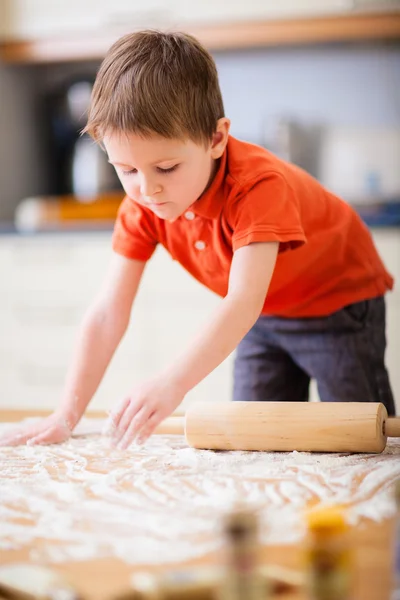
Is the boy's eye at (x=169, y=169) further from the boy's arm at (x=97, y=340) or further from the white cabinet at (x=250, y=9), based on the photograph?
the white cabinet at (x=250, y=9)

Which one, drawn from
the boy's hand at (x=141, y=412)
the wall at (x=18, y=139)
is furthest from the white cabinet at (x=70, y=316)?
the boy's hand at (x=141, y=412)

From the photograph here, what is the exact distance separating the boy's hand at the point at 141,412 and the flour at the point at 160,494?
43mm

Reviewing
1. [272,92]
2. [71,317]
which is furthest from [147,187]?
[272,92]

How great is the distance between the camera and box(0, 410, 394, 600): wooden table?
0.51 meters

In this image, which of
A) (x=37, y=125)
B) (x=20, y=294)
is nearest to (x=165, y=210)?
(x=20, y=294)

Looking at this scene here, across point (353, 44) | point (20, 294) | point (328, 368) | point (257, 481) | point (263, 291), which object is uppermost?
point (353, 44)

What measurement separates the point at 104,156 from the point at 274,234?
1932mm

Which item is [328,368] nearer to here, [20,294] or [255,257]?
[255,257]

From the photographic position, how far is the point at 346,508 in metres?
0.68

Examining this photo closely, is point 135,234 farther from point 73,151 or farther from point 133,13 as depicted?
point 73,151

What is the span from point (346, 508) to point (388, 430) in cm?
27

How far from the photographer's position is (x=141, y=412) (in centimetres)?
81

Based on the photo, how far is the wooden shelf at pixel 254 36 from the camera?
8.21 ft

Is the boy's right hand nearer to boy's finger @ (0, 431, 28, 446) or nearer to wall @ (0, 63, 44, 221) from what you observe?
boy's finger @ (0, 431, 28, 446)
